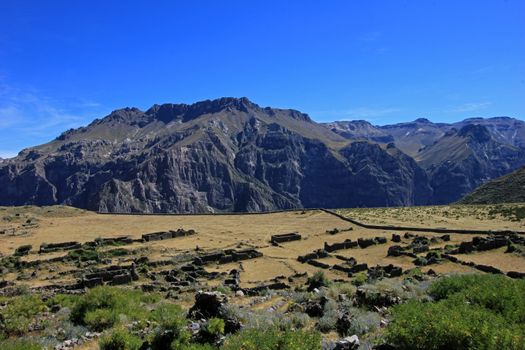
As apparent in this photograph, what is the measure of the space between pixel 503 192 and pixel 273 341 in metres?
110

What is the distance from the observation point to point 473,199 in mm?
110875

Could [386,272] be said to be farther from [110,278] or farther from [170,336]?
[170,336]

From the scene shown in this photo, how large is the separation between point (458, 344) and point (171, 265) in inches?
1412

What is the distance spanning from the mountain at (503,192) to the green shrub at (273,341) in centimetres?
9851

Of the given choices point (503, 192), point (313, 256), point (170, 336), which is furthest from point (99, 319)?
point (503, 192)

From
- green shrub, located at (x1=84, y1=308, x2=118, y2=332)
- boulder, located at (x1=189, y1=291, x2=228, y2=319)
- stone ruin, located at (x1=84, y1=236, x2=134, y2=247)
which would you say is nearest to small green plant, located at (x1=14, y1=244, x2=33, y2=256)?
stone ruin, located at (x1=84, y1=236, x2=134, y2=247)

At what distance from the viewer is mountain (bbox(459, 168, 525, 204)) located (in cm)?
9894

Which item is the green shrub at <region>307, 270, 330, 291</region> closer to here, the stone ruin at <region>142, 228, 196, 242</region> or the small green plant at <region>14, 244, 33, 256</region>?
the stone ruin at <region>142, 228, 196, 242</region>

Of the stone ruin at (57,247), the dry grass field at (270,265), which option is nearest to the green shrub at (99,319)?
the dry grass field at (270,265)

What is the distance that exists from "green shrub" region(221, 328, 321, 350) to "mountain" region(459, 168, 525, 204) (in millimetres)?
98513

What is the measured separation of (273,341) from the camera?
36.9 feet

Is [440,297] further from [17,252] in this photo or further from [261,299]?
[17,252]

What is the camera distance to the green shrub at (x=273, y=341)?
11016 mm

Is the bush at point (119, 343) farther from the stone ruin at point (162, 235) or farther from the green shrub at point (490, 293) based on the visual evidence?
the stone ruin at point (162, 235)
